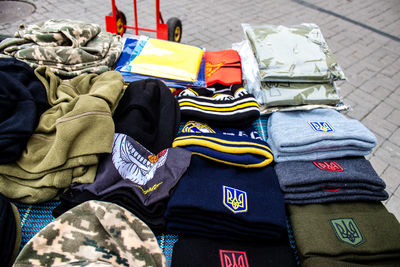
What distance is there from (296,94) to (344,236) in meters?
0.77

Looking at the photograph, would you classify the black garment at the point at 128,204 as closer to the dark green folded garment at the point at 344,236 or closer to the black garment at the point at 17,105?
the black garment at the point at 17,105

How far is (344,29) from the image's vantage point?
14.1 feet

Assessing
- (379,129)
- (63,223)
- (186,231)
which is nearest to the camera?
(63,223)

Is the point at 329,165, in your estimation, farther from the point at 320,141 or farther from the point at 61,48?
the point at 61,48

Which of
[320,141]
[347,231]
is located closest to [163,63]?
[320,141]

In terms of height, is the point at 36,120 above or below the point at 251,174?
above

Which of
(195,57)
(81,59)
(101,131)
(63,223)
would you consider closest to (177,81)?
(195,57)

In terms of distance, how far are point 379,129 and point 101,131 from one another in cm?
271

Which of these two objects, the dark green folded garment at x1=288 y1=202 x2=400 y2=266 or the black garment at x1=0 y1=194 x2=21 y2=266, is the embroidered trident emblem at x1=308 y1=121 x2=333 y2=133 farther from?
the black garment at x1=0 y1=194 x2=21 y2=266

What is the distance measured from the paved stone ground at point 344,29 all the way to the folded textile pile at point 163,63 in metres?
1.84

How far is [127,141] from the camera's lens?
42.6 inches

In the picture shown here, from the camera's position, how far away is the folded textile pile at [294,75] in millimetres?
1440

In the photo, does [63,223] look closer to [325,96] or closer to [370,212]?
[370,212]

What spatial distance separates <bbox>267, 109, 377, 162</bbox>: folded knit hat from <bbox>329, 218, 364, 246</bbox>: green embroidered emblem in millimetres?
312
